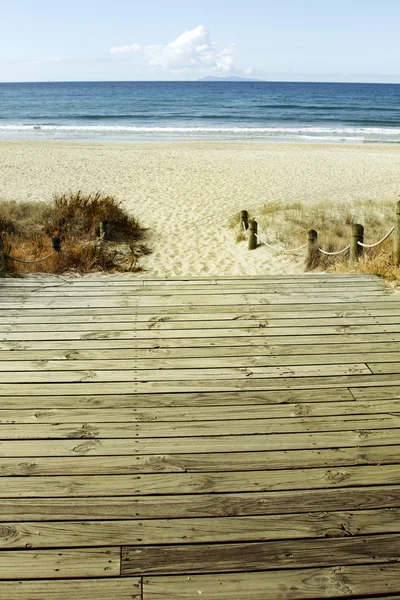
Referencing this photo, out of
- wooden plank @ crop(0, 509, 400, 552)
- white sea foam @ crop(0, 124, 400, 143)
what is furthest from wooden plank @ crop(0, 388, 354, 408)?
white sea foam @ crop(0, 124, 400, 143)

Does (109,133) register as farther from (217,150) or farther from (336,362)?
(336,362)

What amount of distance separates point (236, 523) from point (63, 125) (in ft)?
144

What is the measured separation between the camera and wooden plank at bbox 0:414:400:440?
3.02 metres

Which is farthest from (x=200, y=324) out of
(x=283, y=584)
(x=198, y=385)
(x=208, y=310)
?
(x=283, y=584)

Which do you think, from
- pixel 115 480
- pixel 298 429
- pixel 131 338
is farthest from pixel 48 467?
pixel 131 338

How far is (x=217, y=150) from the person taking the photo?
27828 mm

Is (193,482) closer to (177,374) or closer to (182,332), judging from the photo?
(177,374)

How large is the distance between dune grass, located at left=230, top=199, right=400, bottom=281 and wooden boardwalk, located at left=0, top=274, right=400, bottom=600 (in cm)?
511

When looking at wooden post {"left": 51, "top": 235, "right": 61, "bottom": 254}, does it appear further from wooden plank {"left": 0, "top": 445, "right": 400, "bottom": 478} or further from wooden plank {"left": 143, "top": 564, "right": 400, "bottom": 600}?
wooden plank {"left": 143, "top": 564, "right": 400, "bottom": 600}

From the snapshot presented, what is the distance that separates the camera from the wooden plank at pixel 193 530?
90.2 inches

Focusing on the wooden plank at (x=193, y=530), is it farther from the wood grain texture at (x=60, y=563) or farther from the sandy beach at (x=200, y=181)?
the sandy beach at (x=200, y=181)

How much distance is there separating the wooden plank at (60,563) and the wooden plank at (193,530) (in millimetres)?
33

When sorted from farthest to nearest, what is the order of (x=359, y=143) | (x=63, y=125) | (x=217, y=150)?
(x=63, y=125), (x=359, y=143), (x=217, y=150)

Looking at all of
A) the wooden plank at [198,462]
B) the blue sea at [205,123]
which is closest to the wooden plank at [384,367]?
the wooden plank at [198,462]
